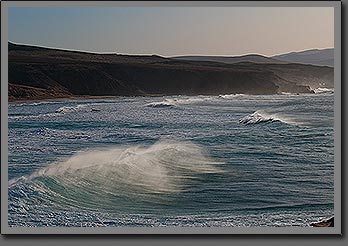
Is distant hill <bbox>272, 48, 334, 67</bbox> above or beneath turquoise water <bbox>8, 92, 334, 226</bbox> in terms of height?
above

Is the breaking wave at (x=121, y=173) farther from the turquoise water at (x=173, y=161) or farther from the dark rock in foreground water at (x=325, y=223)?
the dark rock in foreground water at (x=325, y=223)

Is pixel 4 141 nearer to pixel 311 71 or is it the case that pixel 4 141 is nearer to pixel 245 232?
pixel 245 232

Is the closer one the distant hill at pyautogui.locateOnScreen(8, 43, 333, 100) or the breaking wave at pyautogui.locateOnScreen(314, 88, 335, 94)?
the breaking wave at pyautogui.locateOnScreen(314, 88, 335, 94)

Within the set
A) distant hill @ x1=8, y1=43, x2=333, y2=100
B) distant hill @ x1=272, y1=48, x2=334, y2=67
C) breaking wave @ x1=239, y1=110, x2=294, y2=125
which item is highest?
distant hill @ x1=272, y1=48, x2=334, y2=67

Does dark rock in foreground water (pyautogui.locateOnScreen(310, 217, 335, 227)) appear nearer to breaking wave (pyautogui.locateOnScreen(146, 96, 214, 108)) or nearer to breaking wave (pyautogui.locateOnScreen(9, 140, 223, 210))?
breaking wave (pyautogui.locateOnScreen(9, 140, 223, 210))

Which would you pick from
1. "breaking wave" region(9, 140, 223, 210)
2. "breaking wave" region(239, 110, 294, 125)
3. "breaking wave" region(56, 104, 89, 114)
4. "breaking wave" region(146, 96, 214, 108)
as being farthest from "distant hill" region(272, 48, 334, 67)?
"breaking wave" region(56, 104, 89, 114)

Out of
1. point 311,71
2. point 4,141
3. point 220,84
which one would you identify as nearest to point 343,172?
point 311,71

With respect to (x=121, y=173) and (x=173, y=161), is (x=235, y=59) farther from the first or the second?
(x=121, y=173)
